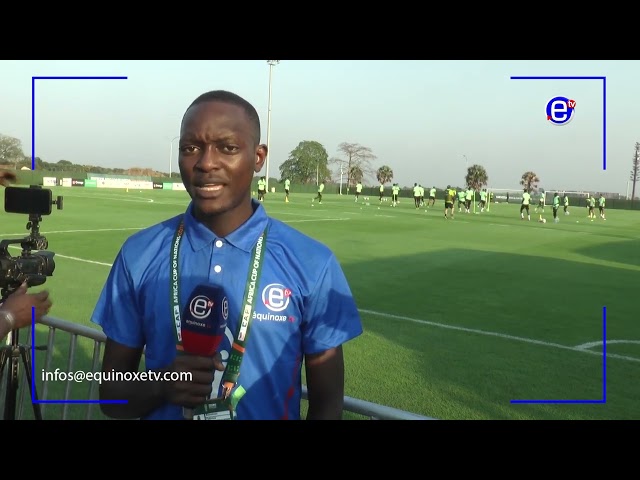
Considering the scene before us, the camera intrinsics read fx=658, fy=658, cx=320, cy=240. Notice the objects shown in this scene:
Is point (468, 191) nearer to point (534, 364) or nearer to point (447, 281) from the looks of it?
point (447, 281)

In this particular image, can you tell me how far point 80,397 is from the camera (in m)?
4.87

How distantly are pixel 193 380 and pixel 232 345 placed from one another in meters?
0.15

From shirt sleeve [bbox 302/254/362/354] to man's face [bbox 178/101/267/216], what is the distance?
0.37 metres

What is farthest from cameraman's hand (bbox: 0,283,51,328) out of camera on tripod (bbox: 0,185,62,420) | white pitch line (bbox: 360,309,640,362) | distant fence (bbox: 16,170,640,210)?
distant fence (bbox: 16,170,640,210)

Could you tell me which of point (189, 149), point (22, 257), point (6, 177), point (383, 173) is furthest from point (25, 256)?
point (383, 173)

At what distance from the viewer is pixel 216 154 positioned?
6.27 feet

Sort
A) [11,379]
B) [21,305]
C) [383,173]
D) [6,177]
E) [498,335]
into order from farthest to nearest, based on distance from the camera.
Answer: [383,173] → [498,335] → [11,379] → [21,305] → [6,177]

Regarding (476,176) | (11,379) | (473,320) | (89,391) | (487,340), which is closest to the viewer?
(11,379)

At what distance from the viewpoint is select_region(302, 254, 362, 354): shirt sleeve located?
1.95 m

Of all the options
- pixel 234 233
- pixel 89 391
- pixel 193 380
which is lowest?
pixel 89 391

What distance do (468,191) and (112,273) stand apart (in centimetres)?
3807

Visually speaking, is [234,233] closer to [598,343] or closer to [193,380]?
[193,380]

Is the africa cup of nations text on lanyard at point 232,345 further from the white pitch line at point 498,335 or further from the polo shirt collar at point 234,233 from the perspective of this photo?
the white pitch line at point 498,335

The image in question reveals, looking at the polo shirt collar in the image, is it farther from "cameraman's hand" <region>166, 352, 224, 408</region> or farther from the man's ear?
"cameraman's hand" <region>166, 352, 224, 408</region>
